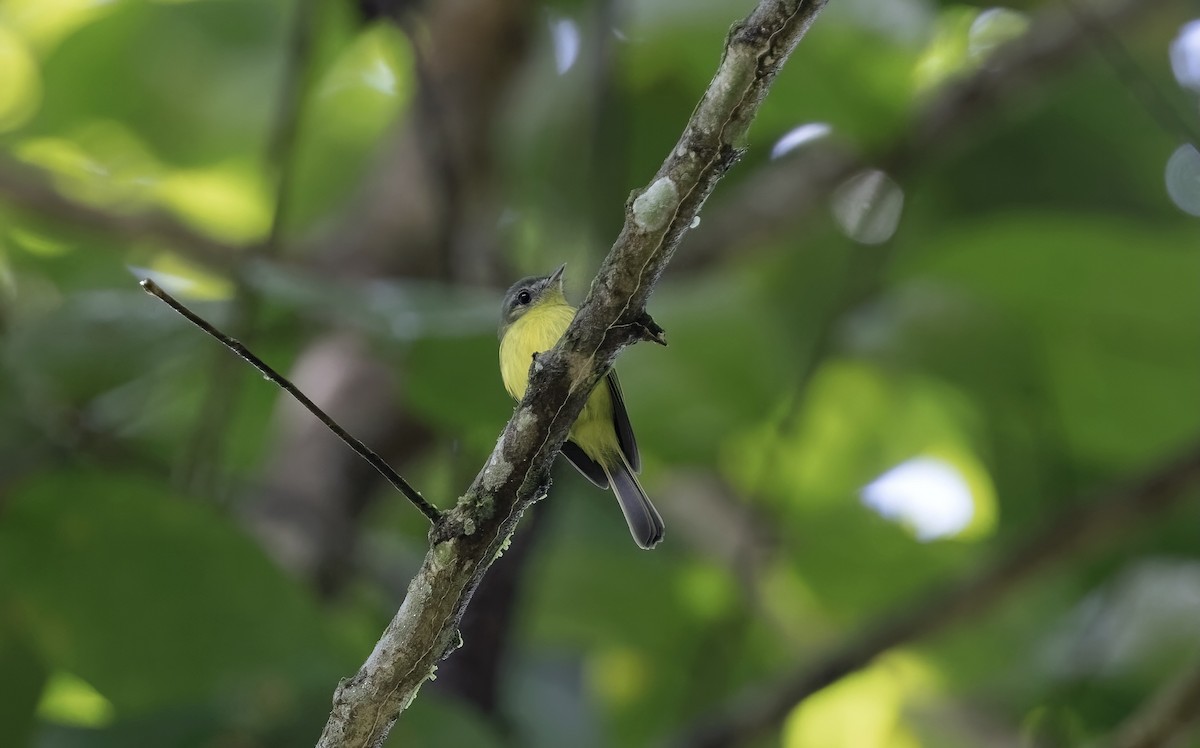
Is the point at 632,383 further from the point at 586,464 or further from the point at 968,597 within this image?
the point at 968,597

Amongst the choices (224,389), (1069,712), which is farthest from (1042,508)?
(224,389)

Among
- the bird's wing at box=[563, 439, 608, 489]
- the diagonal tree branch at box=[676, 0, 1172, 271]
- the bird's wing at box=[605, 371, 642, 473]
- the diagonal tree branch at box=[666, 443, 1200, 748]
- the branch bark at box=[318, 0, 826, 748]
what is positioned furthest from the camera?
the diagonal tree branch at box=[676, 0, 1172, 271]

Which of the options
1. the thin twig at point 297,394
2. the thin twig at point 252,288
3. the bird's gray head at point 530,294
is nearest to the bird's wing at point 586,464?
the bird's gray head at point 530,294

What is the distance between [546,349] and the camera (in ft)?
8.43

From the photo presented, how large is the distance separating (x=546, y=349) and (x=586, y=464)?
37cm

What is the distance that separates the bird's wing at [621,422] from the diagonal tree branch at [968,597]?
3.67ft

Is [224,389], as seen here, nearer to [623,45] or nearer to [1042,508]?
[623,45]

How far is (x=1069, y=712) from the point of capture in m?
3.74

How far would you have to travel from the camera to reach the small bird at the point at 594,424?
2.62 metres

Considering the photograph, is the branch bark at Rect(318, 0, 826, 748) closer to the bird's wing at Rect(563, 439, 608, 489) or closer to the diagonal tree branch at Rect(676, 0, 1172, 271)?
the bird's wing at Rect(563, 439, 608, 489)

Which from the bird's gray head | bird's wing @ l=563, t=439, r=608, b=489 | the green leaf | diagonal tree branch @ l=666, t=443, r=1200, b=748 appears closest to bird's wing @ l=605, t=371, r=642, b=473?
bird's wing @ l=563, t=439, r=608, b=489

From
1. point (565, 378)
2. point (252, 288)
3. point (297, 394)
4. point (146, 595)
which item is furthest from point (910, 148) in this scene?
point (297, 394)

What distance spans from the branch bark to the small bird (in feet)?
3.00

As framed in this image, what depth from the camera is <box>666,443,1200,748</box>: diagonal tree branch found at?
137 inches
